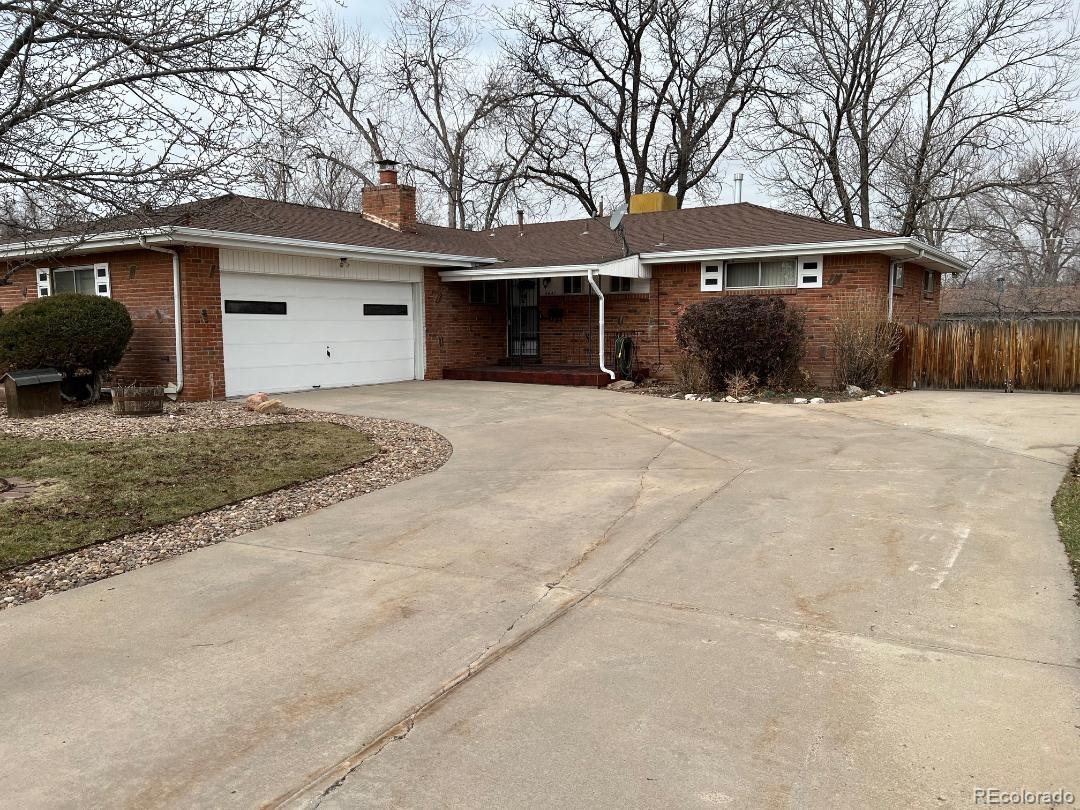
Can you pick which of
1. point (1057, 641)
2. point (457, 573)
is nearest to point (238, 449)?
point (457, 573)

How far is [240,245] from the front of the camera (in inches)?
514

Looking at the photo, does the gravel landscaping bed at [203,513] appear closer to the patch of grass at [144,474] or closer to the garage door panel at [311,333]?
the patch of grass at [144,474]

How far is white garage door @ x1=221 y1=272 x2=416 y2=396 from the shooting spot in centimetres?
1380

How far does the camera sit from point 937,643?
387 centimetres

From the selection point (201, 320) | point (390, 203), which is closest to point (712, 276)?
point (390, 203)

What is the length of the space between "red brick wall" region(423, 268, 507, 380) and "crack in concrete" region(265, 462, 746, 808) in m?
13.0

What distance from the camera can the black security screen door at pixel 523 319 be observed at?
64.5 feet

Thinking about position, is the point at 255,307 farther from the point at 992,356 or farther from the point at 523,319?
the point at 992,356

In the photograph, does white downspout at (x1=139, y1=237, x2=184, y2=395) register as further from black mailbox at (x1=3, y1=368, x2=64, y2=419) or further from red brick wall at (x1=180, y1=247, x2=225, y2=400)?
black mailbox at (x1=3, y1=368, x2=64, y2=419)

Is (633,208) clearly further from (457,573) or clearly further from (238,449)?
(457,573)

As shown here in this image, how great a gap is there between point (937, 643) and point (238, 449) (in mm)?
7089

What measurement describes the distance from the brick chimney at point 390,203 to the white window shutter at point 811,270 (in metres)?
Answer: 9.56

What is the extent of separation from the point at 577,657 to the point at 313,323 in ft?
41.1

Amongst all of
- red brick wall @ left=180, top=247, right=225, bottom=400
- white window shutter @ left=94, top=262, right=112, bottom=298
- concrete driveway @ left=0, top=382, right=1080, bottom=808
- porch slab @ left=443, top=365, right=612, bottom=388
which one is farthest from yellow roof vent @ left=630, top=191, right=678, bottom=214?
concrete driveway @ left=0, top=382, right=1080, bottom=808
